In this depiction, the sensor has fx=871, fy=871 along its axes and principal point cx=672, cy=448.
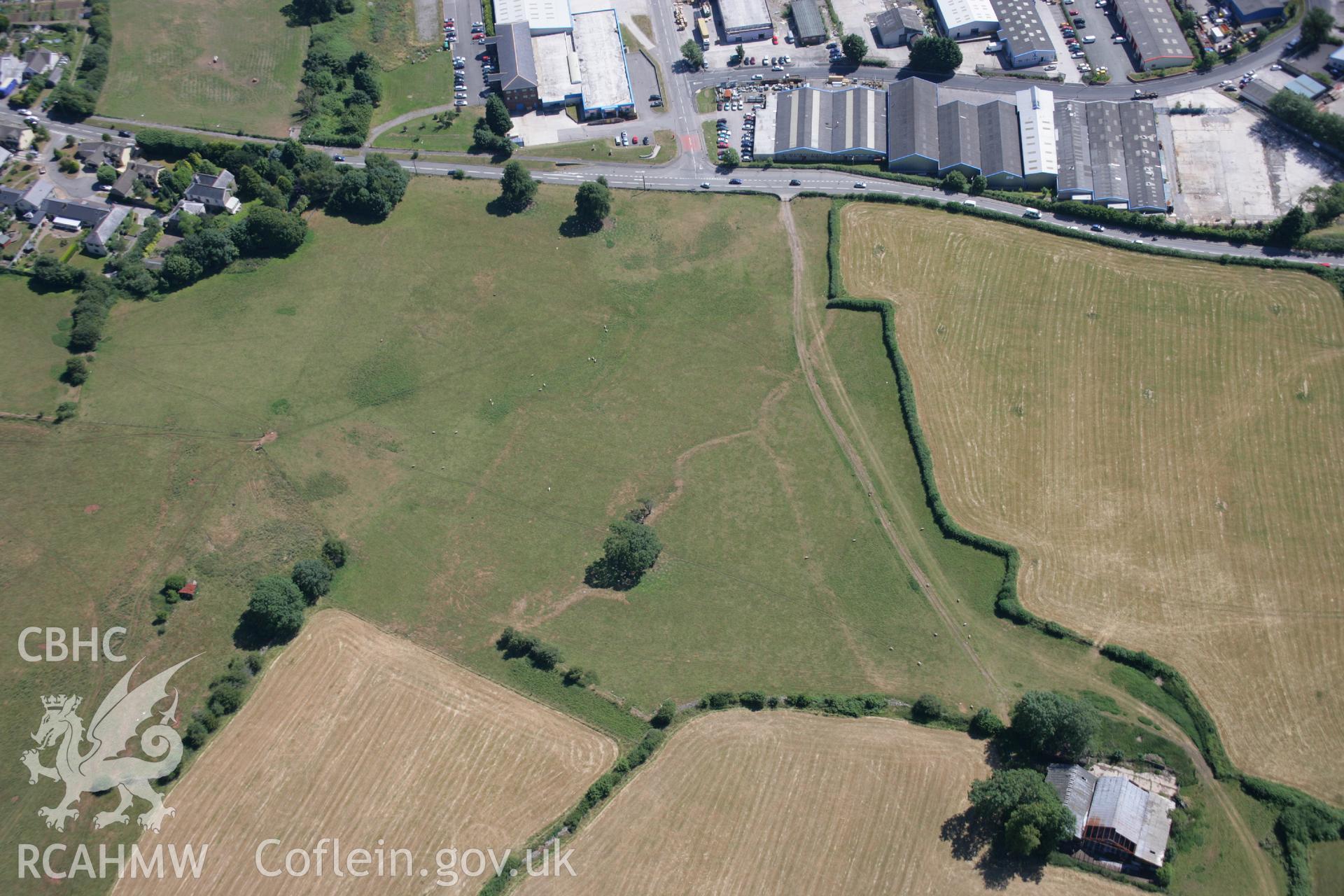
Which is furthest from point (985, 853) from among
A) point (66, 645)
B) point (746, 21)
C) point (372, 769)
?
point (746, 21)

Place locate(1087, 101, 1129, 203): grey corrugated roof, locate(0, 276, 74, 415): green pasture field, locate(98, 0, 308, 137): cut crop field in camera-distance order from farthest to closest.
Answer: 1. locate(98, 0, 308, 137): cut crop field
2. locate(1087, 101, 1129, 203): grey corrugated roof
3. locate(0, 276, 74, 415): green pasture field

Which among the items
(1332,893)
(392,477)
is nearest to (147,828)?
(392,477)

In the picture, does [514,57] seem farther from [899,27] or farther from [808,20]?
[899,27]

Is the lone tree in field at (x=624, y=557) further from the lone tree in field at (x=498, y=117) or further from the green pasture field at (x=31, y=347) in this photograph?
the green pasture field at (x=31, y=347)

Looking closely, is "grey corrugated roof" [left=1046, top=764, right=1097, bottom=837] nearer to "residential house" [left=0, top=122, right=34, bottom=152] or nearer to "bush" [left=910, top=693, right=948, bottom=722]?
"bush" [left=910, top=693, right=948, bottom=722]

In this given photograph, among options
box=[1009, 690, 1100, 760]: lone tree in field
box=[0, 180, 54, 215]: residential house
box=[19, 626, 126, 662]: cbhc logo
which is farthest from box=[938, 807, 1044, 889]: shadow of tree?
box=[0, 180, 54, 215]: residential house

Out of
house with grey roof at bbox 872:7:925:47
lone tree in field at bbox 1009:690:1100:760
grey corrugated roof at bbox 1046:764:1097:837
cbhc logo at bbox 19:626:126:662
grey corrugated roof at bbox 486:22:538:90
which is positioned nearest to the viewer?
grey corrugated roof at bbox 1046:764:1097:837

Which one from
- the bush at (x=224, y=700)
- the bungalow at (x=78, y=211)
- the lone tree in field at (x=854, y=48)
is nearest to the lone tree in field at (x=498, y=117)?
the bungalow at (x=78, y=211)
